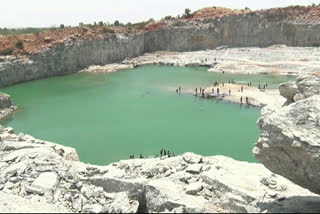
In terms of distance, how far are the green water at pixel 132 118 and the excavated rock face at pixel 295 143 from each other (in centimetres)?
1567

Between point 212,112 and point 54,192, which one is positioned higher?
point 54,192

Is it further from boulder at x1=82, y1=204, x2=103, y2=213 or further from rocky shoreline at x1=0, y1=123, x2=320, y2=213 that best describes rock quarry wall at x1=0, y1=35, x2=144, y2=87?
boulder at x1=82, y1=204, x2=103, y2=213

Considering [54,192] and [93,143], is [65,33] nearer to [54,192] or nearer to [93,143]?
[93,143]

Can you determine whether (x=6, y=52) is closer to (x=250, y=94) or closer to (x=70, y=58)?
(x=70, y=58)

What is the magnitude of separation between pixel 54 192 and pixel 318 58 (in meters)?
67.4

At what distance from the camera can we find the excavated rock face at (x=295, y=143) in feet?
36.8

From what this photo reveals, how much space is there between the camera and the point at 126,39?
83500 millimetres

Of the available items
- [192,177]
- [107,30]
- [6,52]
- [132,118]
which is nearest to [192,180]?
[192,177]

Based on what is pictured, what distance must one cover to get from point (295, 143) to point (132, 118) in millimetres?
29295

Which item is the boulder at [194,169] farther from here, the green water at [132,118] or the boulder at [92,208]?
the green water at [132,118]

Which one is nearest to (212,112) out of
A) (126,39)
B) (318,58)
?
(318,58)

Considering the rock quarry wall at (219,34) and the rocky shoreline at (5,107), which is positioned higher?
the rock quarry wall at (219,34)

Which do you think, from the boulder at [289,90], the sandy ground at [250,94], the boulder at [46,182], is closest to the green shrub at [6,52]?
the sandy ground at [250,94]

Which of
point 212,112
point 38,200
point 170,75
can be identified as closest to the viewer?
point 38,200
